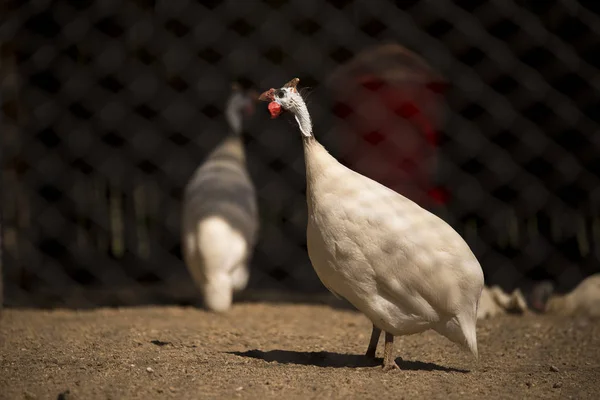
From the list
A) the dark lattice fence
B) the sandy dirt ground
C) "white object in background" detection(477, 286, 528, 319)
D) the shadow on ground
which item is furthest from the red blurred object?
the shadow on ground

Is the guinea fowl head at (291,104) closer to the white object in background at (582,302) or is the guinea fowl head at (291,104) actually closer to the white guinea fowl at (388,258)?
the white guinea fowl at (388,258)

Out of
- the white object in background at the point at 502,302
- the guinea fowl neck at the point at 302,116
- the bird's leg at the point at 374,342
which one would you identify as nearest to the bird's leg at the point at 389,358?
the bird's leg at the point at 374,342

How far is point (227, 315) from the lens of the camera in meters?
3.67

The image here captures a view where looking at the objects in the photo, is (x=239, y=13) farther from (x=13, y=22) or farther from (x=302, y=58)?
(x=13, y=22)

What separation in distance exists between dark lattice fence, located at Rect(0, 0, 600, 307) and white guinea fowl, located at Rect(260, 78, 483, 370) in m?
1.41

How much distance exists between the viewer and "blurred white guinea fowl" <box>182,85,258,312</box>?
378cm

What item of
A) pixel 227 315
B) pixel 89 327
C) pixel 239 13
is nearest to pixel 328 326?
pixel 227 315

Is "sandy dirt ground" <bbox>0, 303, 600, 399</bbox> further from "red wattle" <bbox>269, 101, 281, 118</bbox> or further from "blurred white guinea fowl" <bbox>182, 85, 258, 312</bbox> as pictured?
"red wattle" <bbox>269, 101, 281, 118</bbox>

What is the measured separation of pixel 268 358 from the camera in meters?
2.69

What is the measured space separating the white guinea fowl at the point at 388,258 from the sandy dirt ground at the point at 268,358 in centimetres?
16

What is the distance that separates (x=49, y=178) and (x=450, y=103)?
84.7 inches

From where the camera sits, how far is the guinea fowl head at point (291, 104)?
2.58m

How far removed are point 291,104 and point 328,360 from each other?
77 centimetres

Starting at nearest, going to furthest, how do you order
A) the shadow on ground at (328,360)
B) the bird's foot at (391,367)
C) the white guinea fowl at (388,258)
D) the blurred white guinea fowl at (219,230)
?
the white guinea fowl at (388,258)
the bird's foot at (391,367)
the shadow on ground at (328,360)
the blurred white guinea fowl at (219,230)
